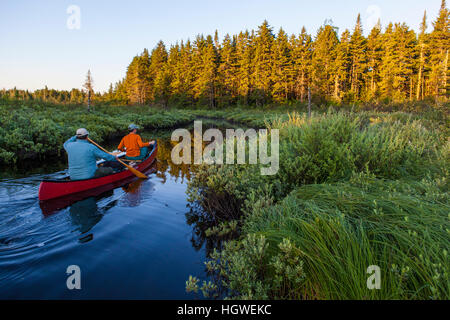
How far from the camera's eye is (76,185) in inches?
315

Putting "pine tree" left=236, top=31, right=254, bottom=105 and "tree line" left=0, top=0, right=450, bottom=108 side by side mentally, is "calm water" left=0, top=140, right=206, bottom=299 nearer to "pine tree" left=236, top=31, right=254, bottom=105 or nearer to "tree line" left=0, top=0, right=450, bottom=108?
"tree line" left=0, top=0, right=450, bottom=108

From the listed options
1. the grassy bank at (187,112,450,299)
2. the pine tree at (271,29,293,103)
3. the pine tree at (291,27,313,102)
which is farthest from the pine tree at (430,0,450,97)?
the grassy bank at (187,112,450,299)

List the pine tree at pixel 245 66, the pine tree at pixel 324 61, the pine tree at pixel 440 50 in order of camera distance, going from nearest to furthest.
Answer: the pine tree at pixel 440 50 → the pine tree at pixel 324 61 → the pine tree at pixel 245 66

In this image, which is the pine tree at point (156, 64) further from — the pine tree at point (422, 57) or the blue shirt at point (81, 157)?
the blue shirt at point (81, 157)

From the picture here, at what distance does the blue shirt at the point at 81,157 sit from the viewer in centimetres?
796

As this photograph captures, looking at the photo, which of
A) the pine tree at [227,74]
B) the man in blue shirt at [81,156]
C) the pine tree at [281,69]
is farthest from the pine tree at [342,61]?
the man in blue shirt at [81,156]

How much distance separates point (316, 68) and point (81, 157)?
4543 centimetres

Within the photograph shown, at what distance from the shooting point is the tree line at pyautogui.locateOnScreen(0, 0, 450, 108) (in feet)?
137

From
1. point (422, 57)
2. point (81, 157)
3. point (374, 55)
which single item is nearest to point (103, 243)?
point (81, 157)

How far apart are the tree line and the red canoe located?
3128 centimetres

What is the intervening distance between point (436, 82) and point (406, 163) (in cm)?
4506

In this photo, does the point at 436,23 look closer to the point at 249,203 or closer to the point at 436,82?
the point at 436,82

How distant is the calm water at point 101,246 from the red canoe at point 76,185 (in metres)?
0.46

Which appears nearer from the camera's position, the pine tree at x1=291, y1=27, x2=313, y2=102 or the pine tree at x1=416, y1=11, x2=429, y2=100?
the pine tree at x1=416, y1=11, x2=429, y2=100
